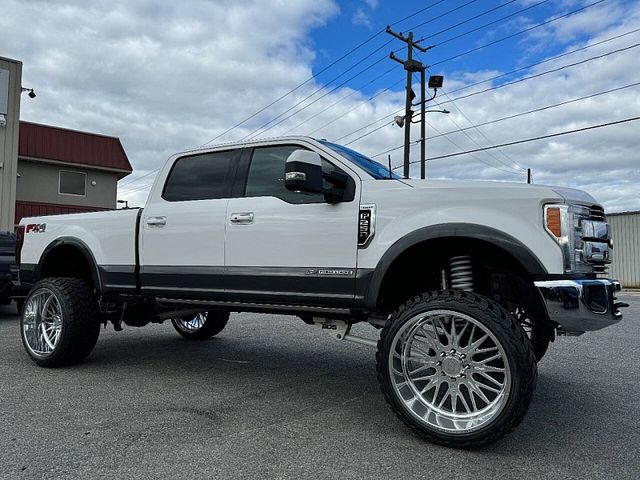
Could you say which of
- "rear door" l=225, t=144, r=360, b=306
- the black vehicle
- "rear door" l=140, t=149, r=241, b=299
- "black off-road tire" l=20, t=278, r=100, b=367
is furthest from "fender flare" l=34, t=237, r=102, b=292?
the black vehicle

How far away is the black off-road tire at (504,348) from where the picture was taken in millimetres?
3033

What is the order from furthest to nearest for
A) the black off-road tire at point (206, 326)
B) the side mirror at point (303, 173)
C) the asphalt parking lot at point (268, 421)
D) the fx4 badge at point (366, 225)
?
the black off-road tire at point (206, 326) → the fx4 badge at point (366, 225) → the side mirror at point (303, 173) → the asphalt parking lot at point (268, 421)

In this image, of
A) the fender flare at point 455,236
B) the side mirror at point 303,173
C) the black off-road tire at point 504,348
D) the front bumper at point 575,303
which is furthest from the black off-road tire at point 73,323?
the front bumper at point 575,303

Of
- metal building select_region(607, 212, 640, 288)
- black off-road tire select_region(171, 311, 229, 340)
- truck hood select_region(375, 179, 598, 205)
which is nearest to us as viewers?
truck hood select_region(375, 179, 598, 205)

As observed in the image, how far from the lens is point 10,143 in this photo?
18.4 metres

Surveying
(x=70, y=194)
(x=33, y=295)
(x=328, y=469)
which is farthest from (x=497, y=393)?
(x=70, y=194)

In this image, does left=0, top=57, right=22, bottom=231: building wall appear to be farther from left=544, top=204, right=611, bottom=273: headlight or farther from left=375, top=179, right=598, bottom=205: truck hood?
left=544, top=204, right=611, bottom=273: headlight

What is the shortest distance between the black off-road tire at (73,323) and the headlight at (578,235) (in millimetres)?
4241

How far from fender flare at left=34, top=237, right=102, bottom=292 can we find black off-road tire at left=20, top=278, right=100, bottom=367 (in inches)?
7.4

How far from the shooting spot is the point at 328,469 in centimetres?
282

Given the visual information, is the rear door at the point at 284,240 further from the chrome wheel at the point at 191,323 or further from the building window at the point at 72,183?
the building window at the point at 72,183

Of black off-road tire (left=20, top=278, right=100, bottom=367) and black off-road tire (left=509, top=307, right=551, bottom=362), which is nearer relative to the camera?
black off-road tire (left=509, top=307, right=551, bottom=362)

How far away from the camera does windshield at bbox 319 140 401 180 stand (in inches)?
161

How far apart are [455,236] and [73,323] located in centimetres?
372
